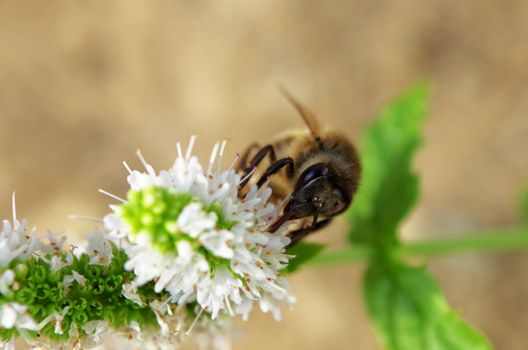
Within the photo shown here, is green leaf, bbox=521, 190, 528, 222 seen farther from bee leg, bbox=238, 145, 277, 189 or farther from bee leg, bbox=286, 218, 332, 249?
bee leg, bbox=286, 218, 332, 249

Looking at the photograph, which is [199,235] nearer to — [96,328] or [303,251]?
[96,328]

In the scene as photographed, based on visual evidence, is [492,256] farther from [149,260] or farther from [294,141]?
[149,260]

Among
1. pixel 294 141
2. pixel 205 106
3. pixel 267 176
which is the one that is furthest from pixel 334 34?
pixel 267 176

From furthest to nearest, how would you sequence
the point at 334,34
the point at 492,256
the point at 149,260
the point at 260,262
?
the point at 334,34 < the point at 492,256 < the point at 260,262 < the point at 149,260

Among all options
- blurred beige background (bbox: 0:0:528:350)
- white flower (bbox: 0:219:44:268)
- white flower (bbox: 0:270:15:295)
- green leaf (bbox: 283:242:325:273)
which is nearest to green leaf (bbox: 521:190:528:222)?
blurred beige background (bbox: 0:0:528:350)

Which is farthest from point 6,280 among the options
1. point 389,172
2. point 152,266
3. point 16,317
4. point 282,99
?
point 282,99

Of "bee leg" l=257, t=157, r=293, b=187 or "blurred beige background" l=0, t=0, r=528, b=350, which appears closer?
"bee leg" l=257, t=157, r=293, b=187
